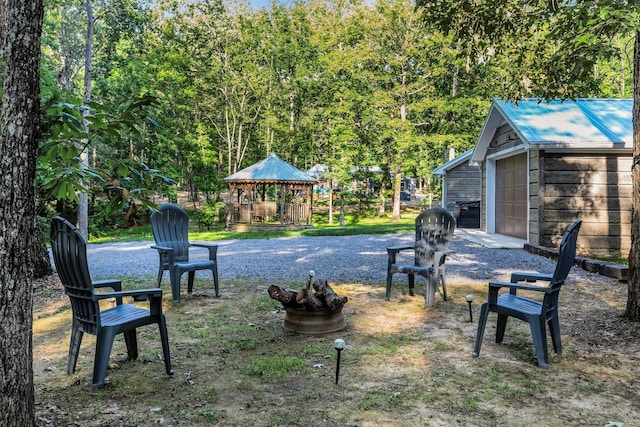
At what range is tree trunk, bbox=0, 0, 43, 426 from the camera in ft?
5.66

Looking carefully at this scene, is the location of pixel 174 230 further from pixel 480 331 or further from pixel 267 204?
pixel 267 204

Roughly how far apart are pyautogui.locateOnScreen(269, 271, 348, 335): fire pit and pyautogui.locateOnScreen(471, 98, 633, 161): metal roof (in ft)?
19.3

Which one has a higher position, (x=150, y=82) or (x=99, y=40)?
(x=99, y=40)

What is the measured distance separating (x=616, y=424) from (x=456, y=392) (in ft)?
2.66

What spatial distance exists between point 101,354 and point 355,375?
1.60 m

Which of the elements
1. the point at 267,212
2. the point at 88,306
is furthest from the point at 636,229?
the point at 267,212

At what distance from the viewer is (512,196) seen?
11.3 m

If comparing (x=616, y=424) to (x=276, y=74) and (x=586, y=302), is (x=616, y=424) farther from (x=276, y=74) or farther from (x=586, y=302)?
(x=276, y=74)

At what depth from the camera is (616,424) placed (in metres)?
2.29

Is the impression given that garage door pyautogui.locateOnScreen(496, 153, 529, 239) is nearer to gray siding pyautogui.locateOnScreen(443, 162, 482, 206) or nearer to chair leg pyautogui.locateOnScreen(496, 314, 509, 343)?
gray siding pyautogui.locateOnScreen(443, 162, 482, 206)

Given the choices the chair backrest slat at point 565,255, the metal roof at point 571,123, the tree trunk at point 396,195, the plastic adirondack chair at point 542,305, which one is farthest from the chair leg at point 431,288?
the tree trunk at point 396,195

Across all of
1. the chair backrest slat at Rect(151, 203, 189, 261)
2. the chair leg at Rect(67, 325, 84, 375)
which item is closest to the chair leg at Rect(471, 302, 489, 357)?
the chair leg at Rect(67, 325, 84, 375)

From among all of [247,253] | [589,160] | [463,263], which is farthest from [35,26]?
[589,160]

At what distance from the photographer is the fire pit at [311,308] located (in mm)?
3896
